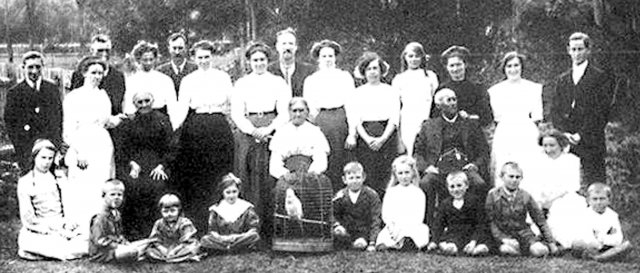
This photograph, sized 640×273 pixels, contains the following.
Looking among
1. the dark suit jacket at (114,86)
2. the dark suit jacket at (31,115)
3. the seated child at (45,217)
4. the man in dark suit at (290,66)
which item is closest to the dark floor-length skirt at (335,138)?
the man in dark suit at (290,66)

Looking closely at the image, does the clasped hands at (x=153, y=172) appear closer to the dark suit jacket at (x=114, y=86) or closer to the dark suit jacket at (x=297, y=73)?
the dark suit jacket at (x=114, y=86)

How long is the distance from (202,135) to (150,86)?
0.44m

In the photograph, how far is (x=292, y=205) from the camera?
4004 millimetres

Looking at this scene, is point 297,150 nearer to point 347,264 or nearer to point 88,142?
point 347,264

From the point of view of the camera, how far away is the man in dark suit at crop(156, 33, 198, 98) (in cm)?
432

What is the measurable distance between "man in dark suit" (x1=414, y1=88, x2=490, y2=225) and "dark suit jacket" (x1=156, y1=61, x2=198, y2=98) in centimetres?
149

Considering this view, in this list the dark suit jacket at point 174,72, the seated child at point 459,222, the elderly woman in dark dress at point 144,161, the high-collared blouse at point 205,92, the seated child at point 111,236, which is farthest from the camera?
the dark suit jacket at point 174,72

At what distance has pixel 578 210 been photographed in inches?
155

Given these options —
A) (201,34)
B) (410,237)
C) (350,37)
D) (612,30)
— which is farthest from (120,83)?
(612,30)

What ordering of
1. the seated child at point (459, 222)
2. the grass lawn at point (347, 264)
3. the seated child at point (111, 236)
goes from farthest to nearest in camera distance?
1. the seated child at point (459, 222)
2. the seated child at point (111, 236)
3. the grass lawn at point (347, 264)

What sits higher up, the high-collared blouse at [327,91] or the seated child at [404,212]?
the high-collared blouse at [327,91]

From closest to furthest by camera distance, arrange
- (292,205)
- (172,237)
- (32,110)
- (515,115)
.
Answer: (172,237) → (292,205) → (515,115) → (32,110)

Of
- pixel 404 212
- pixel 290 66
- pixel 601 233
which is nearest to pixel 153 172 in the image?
pixel 290 66

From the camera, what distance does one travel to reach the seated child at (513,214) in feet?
12.8
